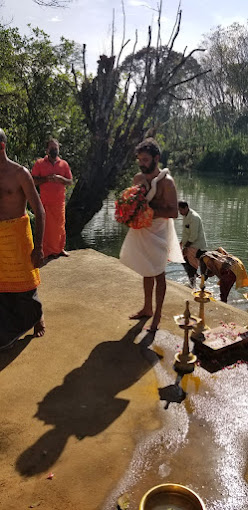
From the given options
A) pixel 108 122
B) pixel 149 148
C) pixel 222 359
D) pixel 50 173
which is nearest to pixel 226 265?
pixel 222 359

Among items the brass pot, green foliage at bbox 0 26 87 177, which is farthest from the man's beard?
green foliage at bbox 0 26 87 177

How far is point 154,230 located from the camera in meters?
3.94

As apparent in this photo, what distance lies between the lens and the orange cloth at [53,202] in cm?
639

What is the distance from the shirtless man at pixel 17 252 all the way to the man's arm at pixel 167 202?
110 cm

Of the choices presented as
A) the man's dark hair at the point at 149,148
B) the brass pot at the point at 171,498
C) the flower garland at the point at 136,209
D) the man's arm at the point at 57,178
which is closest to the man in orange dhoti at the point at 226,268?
the flower garland at the point at 136,209

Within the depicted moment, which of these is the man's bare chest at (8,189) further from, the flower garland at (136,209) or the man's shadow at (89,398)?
the man's shadow at (89,398)

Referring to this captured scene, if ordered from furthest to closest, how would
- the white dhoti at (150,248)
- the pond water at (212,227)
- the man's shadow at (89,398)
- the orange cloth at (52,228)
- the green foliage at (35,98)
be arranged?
the green foliage at (35,98) < the pond water at (212,227) < the orange cloth at (52,228) < the white dhoti at (150,248) < the man's shadow at (89,398)

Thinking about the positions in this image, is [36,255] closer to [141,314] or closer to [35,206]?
[35,206]

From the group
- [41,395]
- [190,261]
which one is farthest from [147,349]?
[190,261]

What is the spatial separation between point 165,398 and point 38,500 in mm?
1149

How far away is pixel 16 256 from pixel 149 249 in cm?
126

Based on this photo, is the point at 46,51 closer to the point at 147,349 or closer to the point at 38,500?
the point at 147,349

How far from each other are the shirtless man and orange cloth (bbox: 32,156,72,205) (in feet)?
9.21

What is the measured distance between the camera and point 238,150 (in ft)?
112
